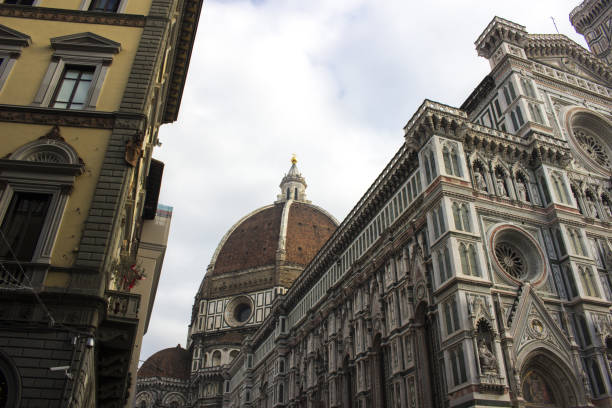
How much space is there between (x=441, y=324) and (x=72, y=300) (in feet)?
52.8

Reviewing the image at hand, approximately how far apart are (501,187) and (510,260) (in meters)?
4.23

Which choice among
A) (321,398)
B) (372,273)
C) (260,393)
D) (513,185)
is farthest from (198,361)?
(513,185)

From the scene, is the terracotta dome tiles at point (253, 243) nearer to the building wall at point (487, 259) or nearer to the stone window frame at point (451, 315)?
the building wall at point (487, 259)

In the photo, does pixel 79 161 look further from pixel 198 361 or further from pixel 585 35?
pixel 198 361

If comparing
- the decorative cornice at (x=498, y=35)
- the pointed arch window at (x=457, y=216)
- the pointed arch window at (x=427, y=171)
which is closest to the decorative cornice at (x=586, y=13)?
the decorative cornice at (x=498, y=35)

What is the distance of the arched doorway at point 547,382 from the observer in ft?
75.7

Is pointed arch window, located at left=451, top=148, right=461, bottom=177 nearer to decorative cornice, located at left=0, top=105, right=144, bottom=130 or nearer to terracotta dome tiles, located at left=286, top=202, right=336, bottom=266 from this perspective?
decorative cornice, located at left=0, top=105, right=144, bottom=130

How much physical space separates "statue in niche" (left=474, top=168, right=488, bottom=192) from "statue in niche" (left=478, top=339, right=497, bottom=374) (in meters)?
9.27

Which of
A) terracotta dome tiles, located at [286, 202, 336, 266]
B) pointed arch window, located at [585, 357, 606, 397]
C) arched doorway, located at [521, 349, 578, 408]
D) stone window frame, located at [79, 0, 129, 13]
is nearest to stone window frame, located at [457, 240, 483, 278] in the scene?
arched doorway, located at [521, 349, 578, 408]

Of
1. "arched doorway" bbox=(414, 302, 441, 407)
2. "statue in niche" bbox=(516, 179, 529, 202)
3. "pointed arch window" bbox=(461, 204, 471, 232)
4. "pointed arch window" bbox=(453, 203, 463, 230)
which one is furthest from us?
"statue in niche" bbox=(516, 179, 529, 202)

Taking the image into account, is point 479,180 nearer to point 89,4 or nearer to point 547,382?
point 547,382

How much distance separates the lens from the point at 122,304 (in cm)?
1508

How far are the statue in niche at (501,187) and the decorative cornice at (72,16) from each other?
19986 mm

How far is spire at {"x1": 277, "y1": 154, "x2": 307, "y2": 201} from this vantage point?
106 metres
